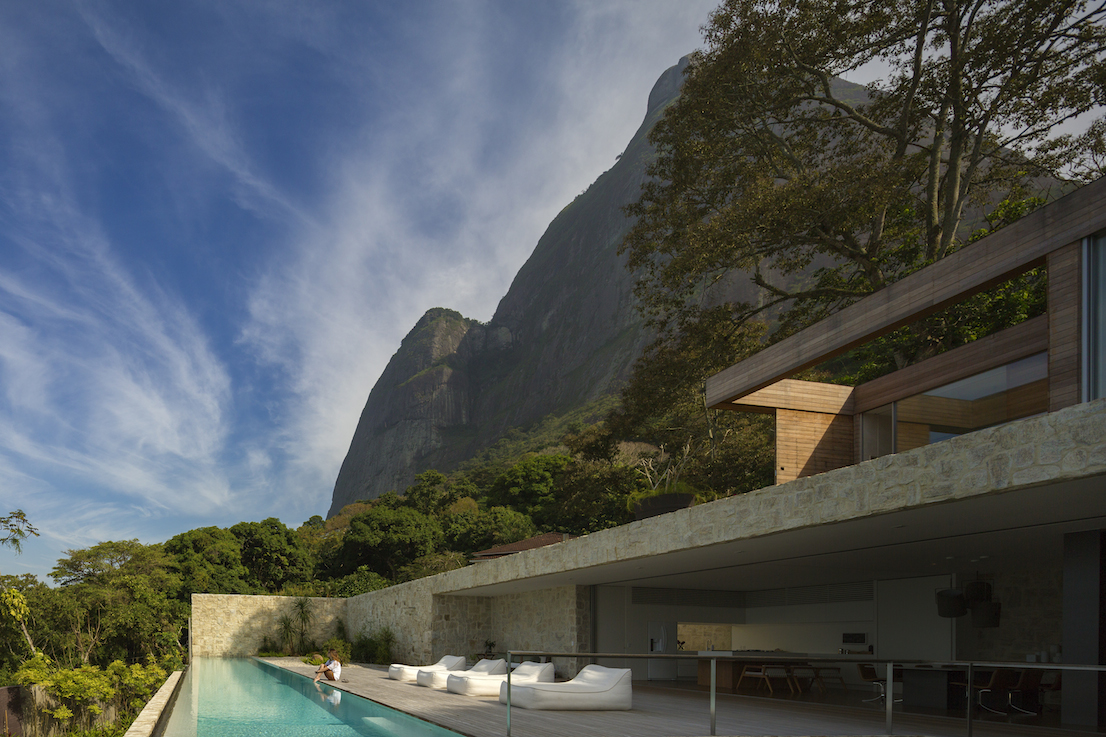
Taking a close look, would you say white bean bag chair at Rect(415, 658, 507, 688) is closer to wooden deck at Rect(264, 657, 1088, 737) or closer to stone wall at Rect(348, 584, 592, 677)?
wooden deck at Rect(264, 657, 1088, 737)

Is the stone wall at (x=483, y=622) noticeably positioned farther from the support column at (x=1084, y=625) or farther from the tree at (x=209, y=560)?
the tree at (x=209, y=560)

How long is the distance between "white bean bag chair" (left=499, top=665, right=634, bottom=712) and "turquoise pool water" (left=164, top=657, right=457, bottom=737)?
152 centimetres

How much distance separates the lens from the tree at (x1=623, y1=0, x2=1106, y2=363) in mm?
14641

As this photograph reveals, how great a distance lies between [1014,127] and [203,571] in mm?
35731

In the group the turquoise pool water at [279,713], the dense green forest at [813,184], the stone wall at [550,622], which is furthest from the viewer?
the stone wall at [550,622]

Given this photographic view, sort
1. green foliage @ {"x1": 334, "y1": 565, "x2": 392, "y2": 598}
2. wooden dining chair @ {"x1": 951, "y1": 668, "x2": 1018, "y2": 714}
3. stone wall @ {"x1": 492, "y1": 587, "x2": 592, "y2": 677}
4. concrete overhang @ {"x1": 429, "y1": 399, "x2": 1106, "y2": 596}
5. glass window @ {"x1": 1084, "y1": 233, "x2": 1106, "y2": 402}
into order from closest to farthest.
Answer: concrete overhang @ {"x1": 429, "y1": 399, "x2": 1106, "y2": 596}
glass window @ {"x1": 1084, "y1": 233, "x2": 1106, "y2": 402}
wooden dining chair @ {"x1": 951, "y1": 668, "x2": 1018, "y2": 714}
stone wall @ {"x1": 492, "y1": 587, "x2": 592, "y2": 677}
green foliage @ {"x1": 334, "y1": 565, "x2": 392, "y2": 598}

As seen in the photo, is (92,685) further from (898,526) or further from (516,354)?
(516,354)

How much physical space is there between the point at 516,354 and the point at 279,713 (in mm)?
90647

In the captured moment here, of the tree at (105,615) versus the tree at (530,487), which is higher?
the tree at (530,487)

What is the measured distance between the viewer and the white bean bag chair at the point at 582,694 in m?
10.7

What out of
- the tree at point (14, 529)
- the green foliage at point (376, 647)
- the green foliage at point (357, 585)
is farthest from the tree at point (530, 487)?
the tree at point (14, 529)

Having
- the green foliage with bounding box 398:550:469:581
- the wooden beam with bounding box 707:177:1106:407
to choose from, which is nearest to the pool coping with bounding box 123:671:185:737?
the wooden beam with bounding box 707:177:1106:407

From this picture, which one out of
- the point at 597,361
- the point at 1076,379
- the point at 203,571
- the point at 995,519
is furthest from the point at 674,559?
the point at 597,361

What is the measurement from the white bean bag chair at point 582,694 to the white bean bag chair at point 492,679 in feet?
2.78
